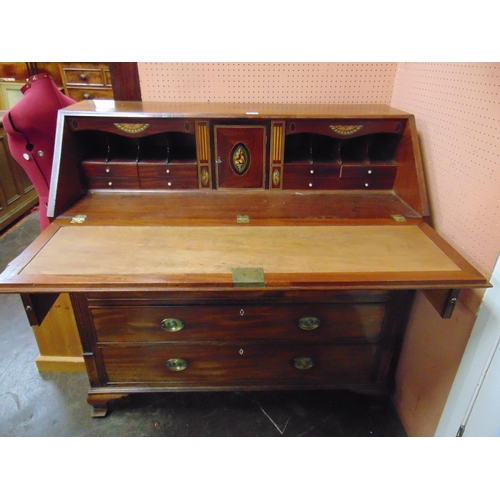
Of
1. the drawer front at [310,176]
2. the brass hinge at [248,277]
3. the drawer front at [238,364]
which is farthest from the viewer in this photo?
the drawer front at [310,176]

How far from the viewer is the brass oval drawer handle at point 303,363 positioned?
5.16ft

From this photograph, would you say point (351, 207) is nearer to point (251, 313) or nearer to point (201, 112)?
point (251, 313)

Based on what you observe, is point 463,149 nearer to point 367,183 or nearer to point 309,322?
point 367,183

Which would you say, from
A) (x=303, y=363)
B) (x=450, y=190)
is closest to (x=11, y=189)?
(x=303, y=363)

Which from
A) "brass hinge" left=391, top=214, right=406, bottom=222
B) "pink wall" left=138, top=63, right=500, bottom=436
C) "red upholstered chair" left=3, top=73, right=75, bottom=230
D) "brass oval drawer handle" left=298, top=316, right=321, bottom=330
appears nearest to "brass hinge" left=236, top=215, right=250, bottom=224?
"brass oval drawer handle" left=298, top=316, right=321, bottom=330

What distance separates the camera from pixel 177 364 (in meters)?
1.57

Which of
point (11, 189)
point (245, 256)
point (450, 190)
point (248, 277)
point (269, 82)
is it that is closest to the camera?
point (248, 277)

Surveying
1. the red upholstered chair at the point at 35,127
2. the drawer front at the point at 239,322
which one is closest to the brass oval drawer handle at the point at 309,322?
the drawer front at the point at 239,322

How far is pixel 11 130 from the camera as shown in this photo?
1.82 m

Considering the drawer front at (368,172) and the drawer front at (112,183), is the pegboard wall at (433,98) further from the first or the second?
the drawer front at (112,183)

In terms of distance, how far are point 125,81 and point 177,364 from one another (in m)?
1.36

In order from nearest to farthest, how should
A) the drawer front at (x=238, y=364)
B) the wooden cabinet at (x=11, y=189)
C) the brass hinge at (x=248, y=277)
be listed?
the brass hinge at (x=248, y=277) → the drawer front at (x=238, y=364) → the wooden cabinet at (x=11, y=189)

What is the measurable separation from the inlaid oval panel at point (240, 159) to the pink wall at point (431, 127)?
0.37 meters

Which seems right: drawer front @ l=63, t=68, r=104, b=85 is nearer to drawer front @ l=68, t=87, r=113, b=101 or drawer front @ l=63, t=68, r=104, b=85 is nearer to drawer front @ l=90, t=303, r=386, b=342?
drawer front @ l=68, t=87, r=113, b=101
